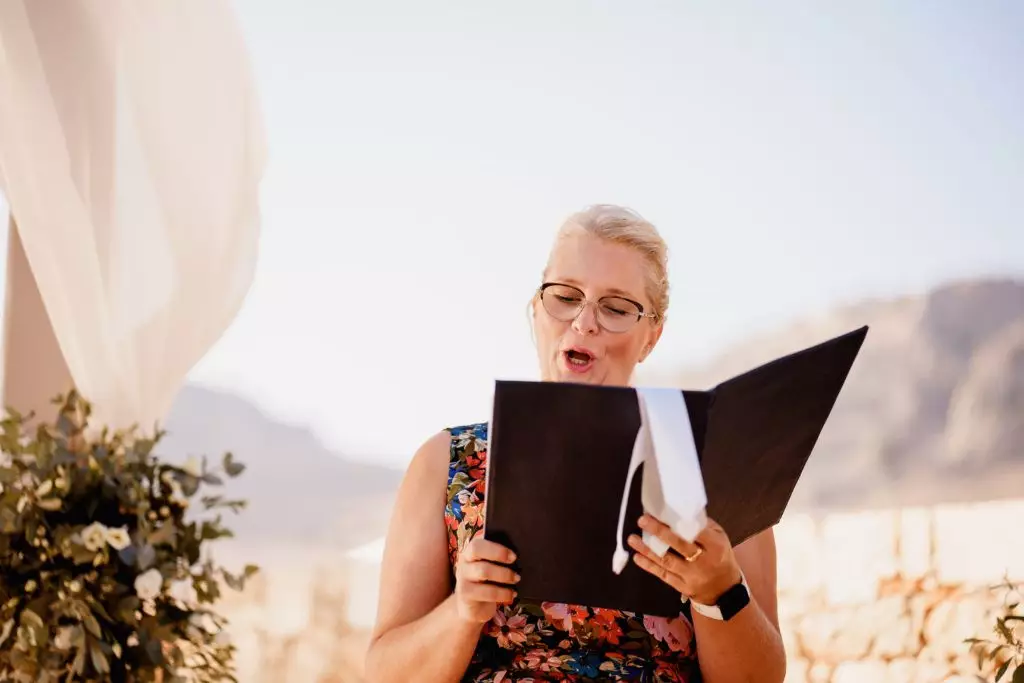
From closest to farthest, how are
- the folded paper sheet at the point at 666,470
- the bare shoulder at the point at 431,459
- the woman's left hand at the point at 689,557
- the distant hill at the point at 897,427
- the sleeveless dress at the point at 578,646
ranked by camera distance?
the folded paper sheet at the point at 666,470
the woman's left hand at the point at 689,557
the sleeveless dress at the point at 578,646
the bare shoulder at the point at 431,459
the distant hill at the point at 897,427

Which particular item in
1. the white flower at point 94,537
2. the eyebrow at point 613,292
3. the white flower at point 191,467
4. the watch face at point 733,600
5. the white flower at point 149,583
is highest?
the eyebrow at point 613,292

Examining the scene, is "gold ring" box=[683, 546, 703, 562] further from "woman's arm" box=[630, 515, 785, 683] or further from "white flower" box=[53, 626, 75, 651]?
"white flower" box=[53, 626, 75, 651]

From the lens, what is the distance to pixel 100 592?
3.92 feet

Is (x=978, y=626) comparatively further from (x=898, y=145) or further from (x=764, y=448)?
(x=764, y=448)

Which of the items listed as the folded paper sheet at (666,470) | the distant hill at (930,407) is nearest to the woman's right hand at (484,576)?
the folded paper sheet at (666,470)

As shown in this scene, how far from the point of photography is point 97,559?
1.17 meters

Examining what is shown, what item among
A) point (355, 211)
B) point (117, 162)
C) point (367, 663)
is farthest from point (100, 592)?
point (355, 211)

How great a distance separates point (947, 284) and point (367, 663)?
2.70m

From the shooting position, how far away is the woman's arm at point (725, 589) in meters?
1.27

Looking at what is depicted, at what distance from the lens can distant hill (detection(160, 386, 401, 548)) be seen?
3303mm

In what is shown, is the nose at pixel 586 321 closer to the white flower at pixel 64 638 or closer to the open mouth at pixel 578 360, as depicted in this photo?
the open mouth at pixel 578 360

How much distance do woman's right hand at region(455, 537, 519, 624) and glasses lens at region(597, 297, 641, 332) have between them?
586 millimetres

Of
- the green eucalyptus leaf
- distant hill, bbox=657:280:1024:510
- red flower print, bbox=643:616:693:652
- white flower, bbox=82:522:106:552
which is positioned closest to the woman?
red flower print, bbox=643:616:693:652

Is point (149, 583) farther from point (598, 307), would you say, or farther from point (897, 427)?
point (897, 427)
